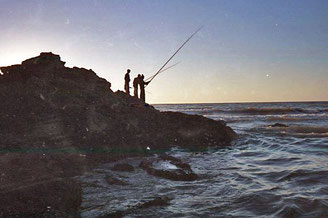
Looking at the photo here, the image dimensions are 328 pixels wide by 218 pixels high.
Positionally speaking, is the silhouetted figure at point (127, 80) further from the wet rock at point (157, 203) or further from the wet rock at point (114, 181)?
the wet rock at point (157, 203)

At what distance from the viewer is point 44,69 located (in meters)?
8.85

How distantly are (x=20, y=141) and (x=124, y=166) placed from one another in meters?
2.55

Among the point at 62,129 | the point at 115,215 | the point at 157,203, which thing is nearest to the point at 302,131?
the point at 62,129

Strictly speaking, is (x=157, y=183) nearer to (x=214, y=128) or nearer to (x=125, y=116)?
(x=125, y=116)

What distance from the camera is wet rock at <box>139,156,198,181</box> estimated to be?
5.83 m

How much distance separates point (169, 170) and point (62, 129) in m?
3.40

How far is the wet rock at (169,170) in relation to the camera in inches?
230

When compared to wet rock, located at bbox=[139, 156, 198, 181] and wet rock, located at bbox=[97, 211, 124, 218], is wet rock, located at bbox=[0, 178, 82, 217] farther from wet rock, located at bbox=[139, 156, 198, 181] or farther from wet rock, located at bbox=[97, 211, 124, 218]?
wet rock, located at bbox=[139, 156, 198, 181]

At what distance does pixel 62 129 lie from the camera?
7.58 m

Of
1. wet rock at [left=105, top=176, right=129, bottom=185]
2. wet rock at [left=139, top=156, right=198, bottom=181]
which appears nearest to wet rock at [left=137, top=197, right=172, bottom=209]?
wet rock at [left=105, top=176, right=129, bottom=185]

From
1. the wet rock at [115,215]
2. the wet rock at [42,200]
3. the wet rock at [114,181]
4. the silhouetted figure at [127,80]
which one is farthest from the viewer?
the silhouetted figure at [127,80]

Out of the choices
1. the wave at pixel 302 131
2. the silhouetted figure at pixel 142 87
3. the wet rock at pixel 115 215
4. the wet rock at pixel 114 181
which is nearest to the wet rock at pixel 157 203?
the wet rock at pixel 115 215

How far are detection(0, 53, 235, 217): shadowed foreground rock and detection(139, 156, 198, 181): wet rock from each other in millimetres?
1421

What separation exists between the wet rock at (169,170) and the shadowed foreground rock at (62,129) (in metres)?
1.42
